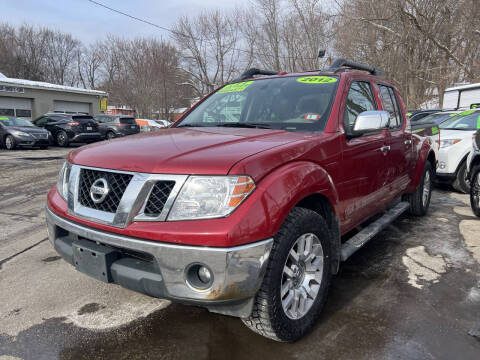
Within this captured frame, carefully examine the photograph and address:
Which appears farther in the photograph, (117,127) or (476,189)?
→ (117,127)

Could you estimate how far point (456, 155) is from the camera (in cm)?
645

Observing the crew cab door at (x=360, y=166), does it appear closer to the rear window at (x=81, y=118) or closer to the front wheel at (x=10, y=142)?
the front wheel at (x=10, y=142)

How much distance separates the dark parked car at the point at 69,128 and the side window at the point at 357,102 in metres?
15.2

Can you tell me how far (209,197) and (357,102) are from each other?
6.41 ft

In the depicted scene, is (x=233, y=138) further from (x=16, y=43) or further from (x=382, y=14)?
(x=16, y=43)

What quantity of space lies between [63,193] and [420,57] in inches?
971

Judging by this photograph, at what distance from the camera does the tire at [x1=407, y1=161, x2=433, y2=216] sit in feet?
15.5

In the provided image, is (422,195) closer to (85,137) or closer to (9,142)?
(9,142)

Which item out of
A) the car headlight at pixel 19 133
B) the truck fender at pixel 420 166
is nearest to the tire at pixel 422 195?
the truck fender at pixel 420 166

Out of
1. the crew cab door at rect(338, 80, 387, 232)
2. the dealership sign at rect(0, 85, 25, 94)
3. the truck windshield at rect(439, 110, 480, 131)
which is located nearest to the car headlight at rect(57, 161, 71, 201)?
the crew cab door at rect(338, 80, 387, 232)

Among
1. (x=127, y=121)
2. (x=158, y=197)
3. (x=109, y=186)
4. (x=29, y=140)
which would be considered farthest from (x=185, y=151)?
(x=127, y=121)

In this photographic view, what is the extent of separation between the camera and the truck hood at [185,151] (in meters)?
1.91

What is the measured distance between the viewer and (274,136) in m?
2.48

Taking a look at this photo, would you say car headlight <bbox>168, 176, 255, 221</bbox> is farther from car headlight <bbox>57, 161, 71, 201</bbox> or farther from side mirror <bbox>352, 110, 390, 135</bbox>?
side mirror <bbox>352, 110, 390, 135</bbox>
